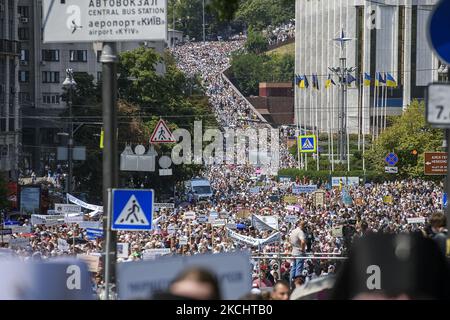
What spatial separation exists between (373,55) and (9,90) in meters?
39.6

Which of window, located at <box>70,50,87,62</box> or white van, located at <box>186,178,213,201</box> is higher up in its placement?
window, located at <box>70,50,87,62</box>

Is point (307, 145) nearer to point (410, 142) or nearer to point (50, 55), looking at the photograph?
point (410, 142)

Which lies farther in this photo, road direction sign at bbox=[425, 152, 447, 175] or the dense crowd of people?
road direction sign at bbox=[425, 152, 447, 175]

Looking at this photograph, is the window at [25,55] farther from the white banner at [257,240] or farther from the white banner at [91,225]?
the white banner at [257,240]

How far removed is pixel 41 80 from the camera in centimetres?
9906

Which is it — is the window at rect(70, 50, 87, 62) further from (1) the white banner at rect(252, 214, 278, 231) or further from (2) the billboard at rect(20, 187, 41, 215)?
(1) the white banner at rect(252, 214, 278, 231)

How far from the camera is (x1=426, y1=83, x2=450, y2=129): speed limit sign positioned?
357 inches

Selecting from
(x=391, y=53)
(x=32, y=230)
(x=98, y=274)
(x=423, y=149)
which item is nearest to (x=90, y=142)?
(x=423, y=149)

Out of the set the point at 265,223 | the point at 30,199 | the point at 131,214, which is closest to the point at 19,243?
the point at 265,223

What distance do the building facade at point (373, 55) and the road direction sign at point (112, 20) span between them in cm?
9366

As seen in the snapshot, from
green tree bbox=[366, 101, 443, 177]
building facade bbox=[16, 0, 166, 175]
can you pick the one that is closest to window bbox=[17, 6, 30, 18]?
building facade bbox=[16, 0, 166, 175]

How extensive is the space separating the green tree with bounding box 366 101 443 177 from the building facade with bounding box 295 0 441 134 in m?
23.8

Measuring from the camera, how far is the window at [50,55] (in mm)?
98125

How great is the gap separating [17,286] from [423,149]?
2766 inches
